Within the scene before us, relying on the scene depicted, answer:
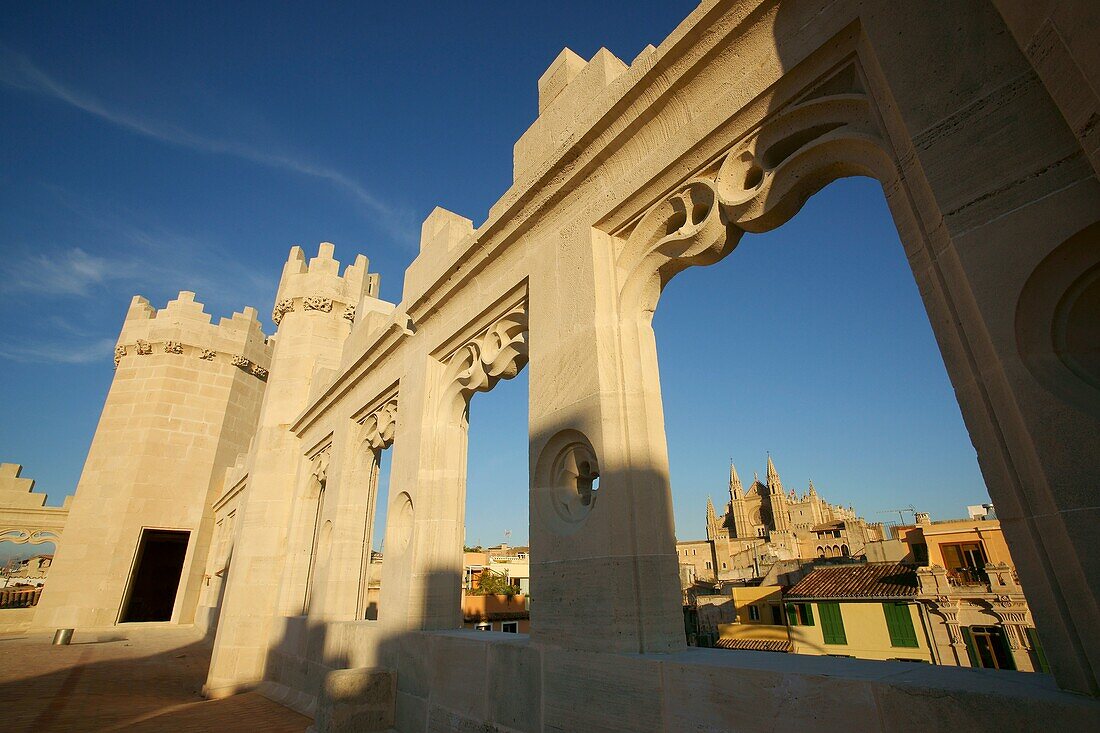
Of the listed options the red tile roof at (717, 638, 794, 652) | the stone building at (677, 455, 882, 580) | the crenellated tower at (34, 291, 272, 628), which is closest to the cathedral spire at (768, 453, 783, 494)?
the stone building at (677, 455, 882, 580)

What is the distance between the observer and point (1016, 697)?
4.80 ft

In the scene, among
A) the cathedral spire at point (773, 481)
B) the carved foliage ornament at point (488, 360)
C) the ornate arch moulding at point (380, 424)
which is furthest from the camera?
the cathedral spire at point (773, 481)

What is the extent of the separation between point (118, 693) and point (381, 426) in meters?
5.60

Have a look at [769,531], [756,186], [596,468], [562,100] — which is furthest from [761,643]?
[769,531]

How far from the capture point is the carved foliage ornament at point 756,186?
2.50 m

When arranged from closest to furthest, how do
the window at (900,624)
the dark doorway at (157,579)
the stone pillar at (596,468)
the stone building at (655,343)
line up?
the stone building at (655,343), the stone pillar at (596,468), the window at (900,624), the dark doorway at (157,579)

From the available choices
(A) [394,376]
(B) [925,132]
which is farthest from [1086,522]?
(A) [394,376]

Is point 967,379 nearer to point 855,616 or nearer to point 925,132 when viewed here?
point 925,132

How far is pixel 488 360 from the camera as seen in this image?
187 inches

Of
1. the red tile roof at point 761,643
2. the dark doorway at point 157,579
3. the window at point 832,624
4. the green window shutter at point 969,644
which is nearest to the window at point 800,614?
the window at point 832,624

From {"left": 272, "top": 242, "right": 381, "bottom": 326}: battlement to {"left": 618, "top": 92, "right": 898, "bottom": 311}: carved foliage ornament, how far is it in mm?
8504

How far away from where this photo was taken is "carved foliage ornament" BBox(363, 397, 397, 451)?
6543 millimetres

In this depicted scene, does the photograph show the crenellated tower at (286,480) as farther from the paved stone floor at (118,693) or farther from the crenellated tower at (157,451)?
the crenellated tower at (157,451)

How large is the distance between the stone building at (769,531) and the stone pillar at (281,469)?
1560 inches
